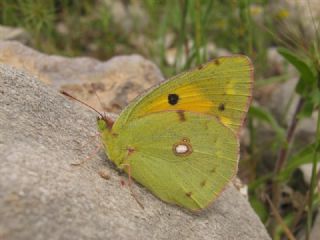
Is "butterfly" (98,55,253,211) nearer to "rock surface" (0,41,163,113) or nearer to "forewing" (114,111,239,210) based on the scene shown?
"forewing" (114,111,239,210)

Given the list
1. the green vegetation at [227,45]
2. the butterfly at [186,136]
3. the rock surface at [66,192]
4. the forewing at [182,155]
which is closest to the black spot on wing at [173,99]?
the butterfly at [186,136]

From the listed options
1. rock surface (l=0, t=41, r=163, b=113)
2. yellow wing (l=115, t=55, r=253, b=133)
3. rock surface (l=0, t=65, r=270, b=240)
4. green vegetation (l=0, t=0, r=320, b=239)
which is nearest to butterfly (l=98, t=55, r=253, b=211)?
yellow wing (l=115, t=55, r=253, b=133)

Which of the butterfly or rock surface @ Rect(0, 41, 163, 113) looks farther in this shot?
rock surface @ Rect(0, 41, 163, 113)

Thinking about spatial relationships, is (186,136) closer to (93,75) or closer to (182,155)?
(182,155)

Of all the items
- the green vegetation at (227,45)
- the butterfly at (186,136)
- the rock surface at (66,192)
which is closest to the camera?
the rock surface at (66,192)

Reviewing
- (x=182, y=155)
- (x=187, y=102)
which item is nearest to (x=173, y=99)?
(x=187, y=102)

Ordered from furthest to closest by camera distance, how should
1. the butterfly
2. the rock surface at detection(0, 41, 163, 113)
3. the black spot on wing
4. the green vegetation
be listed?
the rock surface at detection(0, 41, 163, 113) → the green vegetation → the black spot on wing → the butterfly

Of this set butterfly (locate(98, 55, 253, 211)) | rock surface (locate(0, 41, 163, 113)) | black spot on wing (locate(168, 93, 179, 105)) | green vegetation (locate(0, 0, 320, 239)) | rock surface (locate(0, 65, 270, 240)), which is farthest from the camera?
rock surface (locate(0, 41, 163, 113))

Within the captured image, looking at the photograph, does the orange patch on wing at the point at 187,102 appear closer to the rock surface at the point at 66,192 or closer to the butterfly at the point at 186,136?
the butterfly at the point at 186,136
